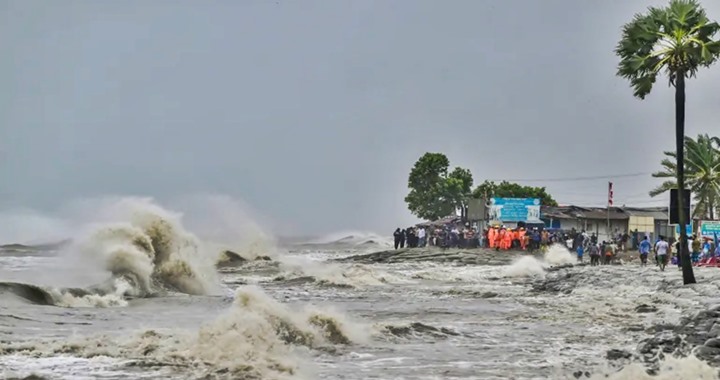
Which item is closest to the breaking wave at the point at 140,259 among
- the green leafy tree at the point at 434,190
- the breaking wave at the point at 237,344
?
the breaking wave at the point at 237,344

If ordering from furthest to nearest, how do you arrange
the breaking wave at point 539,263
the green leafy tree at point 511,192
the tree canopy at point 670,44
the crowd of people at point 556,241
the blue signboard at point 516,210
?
1. the green leafy tree at point 511,192
2. the blue signboard at point 516,210
3. the breaking wave at point 539,263
4. the crowd of people at point 556,241
5. the tree canopy at point 670,44

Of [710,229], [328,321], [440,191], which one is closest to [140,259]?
[328,321]

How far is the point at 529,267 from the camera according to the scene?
3956 centimetres

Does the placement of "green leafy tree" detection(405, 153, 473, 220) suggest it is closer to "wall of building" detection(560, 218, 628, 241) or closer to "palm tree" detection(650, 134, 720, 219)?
"wall of building" detection(560, 218, 628, 241)

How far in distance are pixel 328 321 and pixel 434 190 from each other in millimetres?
77672

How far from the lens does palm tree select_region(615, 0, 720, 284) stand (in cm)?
2258

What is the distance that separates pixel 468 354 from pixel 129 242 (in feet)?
63.6

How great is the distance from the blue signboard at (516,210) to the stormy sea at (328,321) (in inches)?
1175

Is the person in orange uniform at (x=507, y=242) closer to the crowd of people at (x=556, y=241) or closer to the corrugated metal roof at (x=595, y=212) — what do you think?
the crowd of people at (x=556, y=241)

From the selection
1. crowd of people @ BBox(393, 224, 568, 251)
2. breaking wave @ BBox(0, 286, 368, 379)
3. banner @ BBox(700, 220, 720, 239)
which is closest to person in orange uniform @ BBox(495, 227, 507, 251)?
crowd of people @ BBox(393, 224, 568, 251)

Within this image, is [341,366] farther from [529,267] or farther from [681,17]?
[529,267]

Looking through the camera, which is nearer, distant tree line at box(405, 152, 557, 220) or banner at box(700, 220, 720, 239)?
banner at box(700, 220, 720, 239)

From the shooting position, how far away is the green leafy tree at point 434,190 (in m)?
91.6

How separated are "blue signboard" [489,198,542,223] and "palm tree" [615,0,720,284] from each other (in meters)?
40.9
